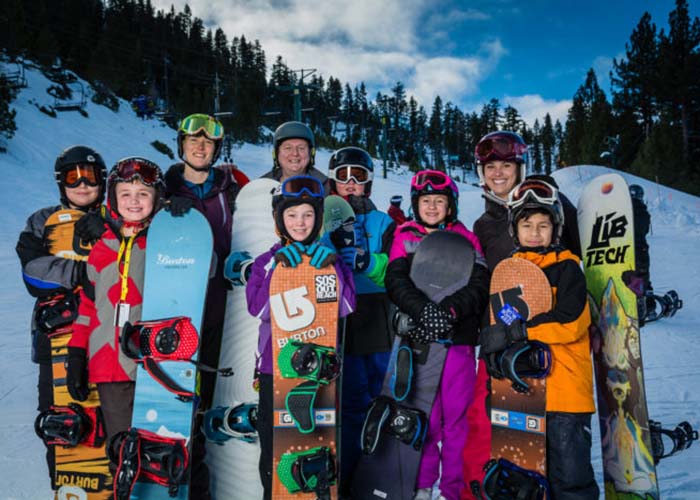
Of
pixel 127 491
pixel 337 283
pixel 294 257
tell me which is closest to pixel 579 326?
pixel 337 283

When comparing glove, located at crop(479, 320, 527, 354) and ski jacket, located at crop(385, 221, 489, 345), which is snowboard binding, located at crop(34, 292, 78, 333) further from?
glove, located at crop(479, 320, 527, 354)

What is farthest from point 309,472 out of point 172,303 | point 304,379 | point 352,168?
point 352,168

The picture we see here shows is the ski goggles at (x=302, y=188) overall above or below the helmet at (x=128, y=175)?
below

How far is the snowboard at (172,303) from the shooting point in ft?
8.62

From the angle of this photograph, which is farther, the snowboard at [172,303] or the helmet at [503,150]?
the helmet at [503,150]

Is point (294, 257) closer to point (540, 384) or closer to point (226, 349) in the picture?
point (226, 349)

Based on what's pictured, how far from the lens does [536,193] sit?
2.72m

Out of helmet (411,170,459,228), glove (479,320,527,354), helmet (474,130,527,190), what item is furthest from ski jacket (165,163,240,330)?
helmet (474,130,527,190)

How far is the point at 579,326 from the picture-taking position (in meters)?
2.48

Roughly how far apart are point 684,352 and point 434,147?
6905 cm

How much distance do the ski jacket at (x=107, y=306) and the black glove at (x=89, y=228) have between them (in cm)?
4

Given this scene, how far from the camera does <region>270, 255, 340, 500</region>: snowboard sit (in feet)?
8.02

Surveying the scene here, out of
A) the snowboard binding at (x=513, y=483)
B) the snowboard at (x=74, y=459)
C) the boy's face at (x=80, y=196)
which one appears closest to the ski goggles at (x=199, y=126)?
the boy's face at (x=80, y=196)

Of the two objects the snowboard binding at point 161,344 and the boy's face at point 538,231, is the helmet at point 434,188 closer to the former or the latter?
the boy's face at point 538,231
